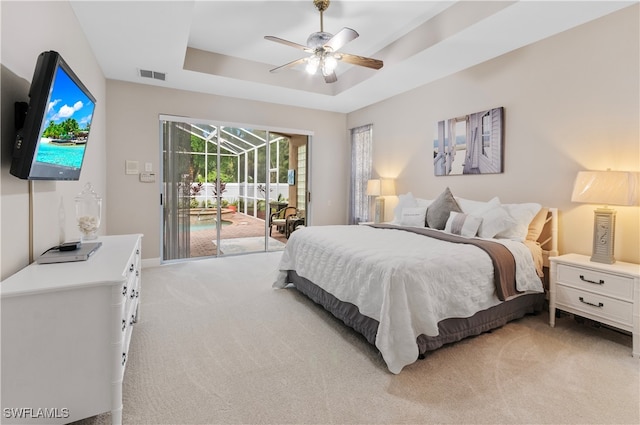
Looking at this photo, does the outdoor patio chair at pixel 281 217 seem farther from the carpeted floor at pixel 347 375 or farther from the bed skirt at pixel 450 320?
the carpeted floor at pixel 347 375

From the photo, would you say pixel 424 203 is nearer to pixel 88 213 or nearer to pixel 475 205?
pixel 475 205

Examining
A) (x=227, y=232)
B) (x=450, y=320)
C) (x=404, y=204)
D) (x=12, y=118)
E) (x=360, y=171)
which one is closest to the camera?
(x=12, y=118)

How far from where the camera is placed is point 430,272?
7.23 feet

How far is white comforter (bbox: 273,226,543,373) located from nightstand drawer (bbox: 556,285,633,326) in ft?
0.66

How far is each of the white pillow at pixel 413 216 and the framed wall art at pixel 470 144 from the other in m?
0.75

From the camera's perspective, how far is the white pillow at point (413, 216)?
3.87m

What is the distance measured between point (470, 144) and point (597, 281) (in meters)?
2.06

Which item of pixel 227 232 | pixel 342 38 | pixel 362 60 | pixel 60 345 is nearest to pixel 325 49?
pixel 342 38

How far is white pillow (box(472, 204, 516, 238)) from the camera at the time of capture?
310cm

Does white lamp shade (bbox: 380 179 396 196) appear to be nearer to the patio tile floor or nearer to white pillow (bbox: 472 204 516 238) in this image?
white pillow (bbox: 472 204 516 238)

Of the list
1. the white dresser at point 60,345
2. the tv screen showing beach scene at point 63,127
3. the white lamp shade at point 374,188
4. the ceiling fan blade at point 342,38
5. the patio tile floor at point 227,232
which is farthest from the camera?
the patio tile floor at point 227,232

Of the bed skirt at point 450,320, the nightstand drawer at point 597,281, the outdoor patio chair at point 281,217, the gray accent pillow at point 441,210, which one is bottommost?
the bed skirt at point 450,320

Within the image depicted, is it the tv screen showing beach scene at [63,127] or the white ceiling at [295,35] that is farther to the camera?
the white ceiling at [295,35]

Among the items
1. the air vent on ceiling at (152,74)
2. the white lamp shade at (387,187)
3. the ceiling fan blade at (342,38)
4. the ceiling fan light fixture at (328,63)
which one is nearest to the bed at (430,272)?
the white lamp shade at (387,187)
